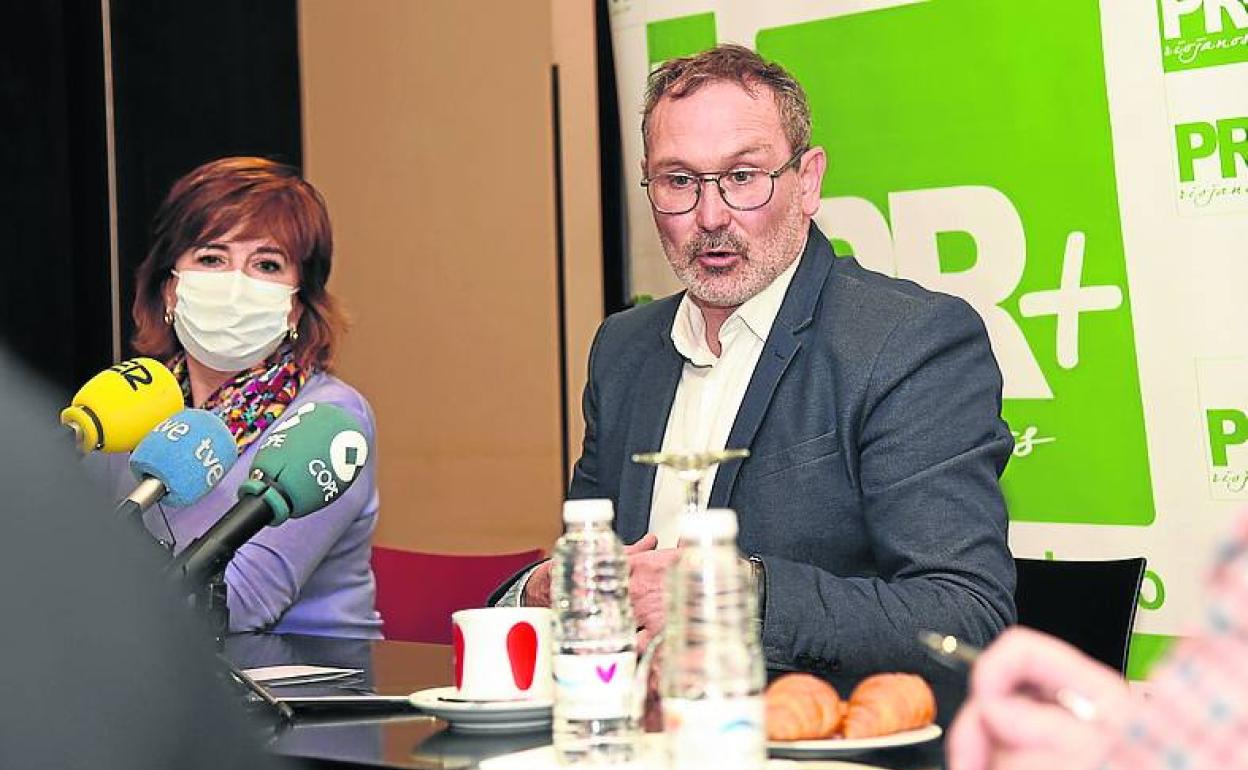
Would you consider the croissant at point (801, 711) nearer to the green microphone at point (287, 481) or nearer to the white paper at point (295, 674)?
the green microphone at point (287, 481)

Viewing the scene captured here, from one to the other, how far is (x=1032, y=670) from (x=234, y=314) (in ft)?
8.54

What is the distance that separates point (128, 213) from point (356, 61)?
32.7 inches

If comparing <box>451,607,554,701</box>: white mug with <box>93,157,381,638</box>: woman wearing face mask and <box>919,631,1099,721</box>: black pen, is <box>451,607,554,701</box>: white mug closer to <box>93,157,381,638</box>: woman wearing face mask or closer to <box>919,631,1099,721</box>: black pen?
<box>919,631,1099,721</box>: black pen

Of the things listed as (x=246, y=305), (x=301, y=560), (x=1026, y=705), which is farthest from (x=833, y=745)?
(x=246, y=305)

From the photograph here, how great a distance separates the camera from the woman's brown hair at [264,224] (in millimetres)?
3359

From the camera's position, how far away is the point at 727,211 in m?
2.64

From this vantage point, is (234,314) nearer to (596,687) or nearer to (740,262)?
(740,262)

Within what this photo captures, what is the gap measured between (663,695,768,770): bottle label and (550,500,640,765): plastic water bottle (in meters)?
0.17

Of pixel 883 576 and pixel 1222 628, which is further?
pixel 883 576

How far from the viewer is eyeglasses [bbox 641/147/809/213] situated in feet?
8.64

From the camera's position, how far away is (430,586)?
10.4 feet

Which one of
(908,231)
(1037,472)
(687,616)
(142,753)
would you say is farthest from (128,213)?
(142,753)

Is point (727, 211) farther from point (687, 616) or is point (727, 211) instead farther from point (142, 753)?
point (142, 753)

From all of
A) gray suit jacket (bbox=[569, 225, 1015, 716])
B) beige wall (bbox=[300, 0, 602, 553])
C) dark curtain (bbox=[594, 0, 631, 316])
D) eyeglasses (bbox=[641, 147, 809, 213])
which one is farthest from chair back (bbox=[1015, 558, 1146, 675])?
beige wall (bbox=[300, 0, 602, 553])
